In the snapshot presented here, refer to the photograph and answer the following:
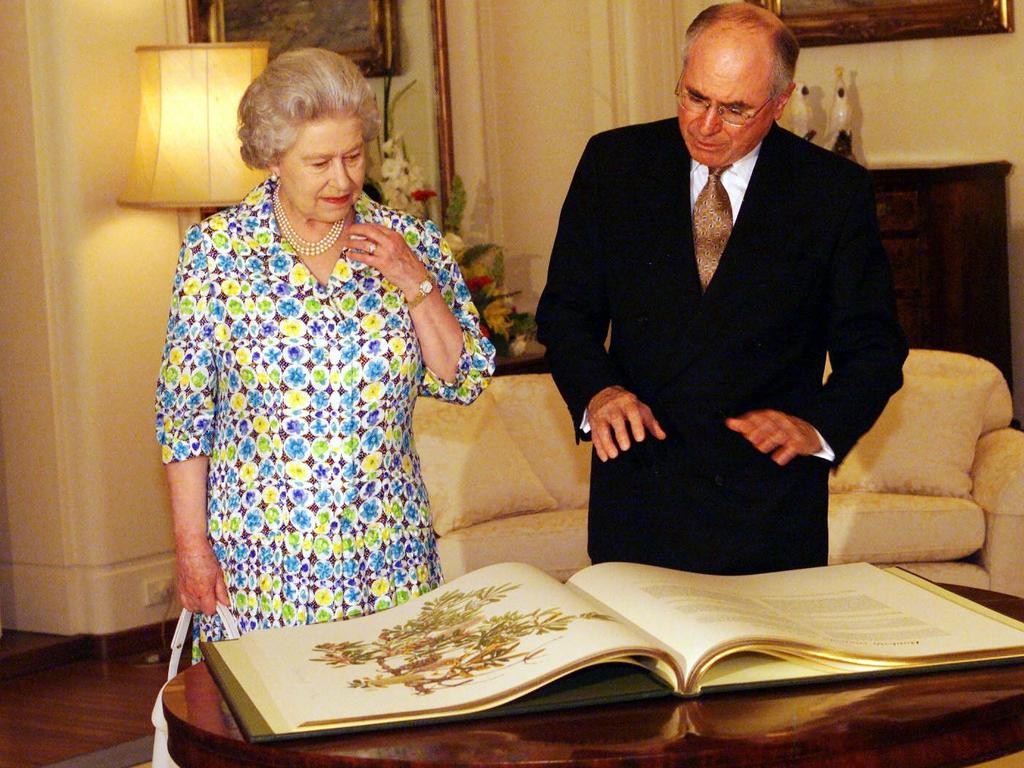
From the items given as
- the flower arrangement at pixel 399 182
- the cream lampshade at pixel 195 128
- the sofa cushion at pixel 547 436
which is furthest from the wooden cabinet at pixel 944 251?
the cream lampshade at pixel 195 128

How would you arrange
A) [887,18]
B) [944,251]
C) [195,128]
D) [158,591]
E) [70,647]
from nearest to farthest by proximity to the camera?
[195,128] → [70,647] → [158,591] → [944,251] → [887,18]

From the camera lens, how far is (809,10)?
7.52 meters

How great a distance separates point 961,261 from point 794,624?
215 inches

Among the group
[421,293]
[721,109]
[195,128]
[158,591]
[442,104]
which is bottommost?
[158,591]

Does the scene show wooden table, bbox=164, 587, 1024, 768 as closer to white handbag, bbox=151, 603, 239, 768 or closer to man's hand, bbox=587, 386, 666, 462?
white handbag, bbox=151, 603, 239, 768

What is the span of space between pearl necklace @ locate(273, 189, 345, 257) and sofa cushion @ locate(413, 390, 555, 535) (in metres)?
2.43

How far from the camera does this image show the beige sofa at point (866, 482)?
4.71 meters

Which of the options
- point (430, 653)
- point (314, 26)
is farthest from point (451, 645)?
point (314, 26)

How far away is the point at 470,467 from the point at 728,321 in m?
2.57

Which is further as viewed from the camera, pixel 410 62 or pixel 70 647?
pixel 410 62

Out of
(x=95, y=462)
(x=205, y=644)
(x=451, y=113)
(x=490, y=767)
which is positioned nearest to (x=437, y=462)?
(x=95, y=462)

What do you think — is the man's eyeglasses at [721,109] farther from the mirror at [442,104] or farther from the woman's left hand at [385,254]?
the mirror at [442,104]

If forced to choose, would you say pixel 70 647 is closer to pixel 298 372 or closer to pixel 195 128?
pixel 195 128

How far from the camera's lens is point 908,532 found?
187 inches
